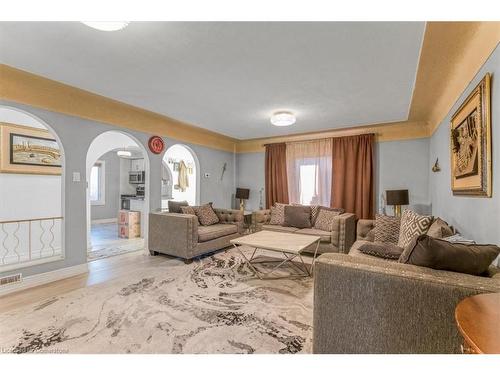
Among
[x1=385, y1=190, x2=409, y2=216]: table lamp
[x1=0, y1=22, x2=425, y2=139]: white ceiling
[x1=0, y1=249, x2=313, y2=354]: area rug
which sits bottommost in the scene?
[x1=0, y1=249, x2=313, y2=354]: area rug

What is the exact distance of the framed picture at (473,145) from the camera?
63.1 inches

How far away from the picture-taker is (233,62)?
7.36ft

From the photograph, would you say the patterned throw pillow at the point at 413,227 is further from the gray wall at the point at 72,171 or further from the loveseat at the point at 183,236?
the gray wall at the point at 72,171

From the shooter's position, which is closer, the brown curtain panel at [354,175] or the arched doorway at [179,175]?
the brown curtain panel at [354,175]

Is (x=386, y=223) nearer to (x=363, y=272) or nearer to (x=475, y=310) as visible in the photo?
(x=363, y=272)

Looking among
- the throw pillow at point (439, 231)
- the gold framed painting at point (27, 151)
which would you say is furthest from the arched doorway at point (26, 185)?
the throw pillow at point (439, 231)

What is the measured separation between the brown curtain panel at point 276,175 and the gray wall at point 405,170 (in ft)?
6.33

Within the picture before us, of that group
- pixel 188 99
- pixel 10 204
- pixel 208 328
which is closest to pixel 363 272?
pixel 208 328

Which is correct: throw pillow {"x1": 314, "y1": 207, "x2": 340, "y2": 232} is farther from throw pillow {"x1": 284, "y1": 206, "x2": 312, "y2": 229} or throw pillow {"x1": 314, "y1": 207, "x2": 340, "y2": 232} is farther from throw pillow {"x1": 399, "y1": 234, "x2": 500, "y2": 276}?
throw pillow {"x1": 399, "y1": 234, "x2": 500, "y2": 276}

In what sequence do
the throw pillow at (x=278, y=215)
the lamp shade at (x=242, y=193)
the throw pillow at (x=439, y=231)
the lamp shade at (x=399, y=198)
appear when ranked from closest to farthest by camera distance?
the throw pillow at (x=439, y=231) → the lamp shade at (x=399, y=198) → the throw pillow at (x=278, y=215) → the lamp shade at (x=242, y=193)

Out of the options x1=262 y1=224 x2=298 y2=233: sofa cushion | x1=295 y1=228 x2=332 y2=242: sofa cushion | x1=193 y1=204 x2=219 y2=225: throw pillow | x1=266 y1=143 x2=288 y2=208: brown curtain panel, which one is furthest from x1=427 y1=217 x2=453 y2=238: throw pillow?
x1=266 y1=143 x2=288 y2=208: brown curtain panel

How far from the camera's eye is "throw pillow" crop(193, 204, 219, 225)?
14.1 ft

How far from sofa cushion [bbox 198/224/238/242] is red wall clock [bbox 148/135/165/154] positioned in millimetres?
1588

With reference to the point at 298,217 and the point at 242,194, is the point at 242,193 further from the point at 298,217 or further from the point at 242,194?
the point at 298,217
